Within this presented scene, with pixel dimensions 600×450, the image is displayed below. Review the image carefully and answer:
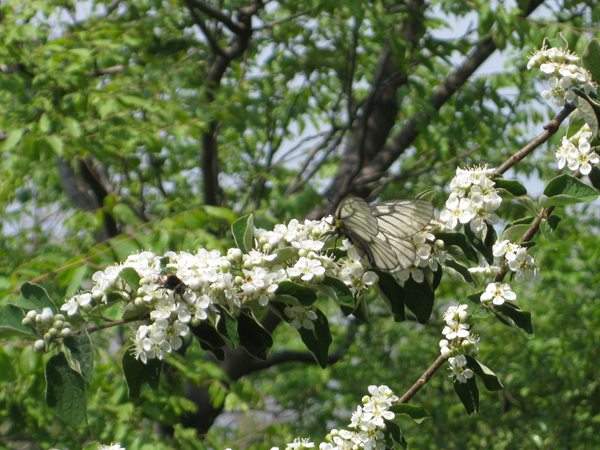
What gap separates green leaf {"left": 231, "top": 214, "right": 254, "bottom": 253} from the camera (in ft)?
5.96

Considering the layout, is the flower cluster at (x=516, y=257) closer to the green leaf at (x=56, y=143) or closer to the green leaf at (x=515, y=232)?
the green leaf at (x=515, y=232)

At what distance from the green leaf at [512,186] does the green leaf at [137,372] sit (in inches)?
26.6

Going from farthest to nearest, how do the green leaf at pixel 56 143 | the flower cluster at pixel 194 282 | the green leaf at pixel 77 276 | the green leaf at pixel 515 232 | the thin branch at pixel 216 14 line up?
the thin branch at pixel 216 14, the green leaf at pixel 56 143, the green leaf at pixel 77 276, the green leaf at pixel 515 232, the flower cluster at pixel 194 282

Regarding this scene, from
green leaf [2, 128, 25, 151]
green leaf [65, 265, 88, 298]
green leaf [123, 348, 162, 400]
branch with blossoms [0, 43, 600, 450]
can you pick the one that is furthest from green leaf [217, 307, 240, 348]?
green leaf [2, 128, 25, 151]

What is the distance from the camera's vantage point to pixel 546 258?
6.88 meters

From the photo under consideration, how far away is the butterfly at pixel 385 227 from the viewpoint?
1.79 meters

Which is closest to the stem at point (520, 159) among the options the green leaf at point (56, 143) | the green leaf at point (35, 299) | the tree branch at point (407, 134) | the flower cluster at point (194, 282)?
the flower cluster at point (194, 282)

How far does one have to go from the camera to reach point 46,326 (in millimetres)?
1688

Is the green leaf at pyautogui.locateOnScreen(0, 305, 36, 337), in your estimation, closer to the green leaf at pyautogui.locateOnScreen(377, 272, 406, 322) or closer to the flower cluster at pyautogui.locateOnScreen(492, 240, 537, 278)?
the green leaf at pyautogui.locateOnScreen(377, 272, 406, 322)

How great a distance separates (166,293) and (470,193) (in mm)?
546

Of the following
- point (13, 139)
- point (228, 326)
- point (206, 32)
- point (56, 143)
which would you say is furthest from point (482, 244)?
point (206, 32)

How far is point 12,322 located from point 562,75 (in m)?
1.02

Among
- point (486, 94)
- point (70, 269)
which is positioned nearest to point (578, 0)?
point (486, 94)

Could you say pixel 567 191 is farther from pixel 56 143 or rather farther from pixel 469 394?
pixel 56 143
